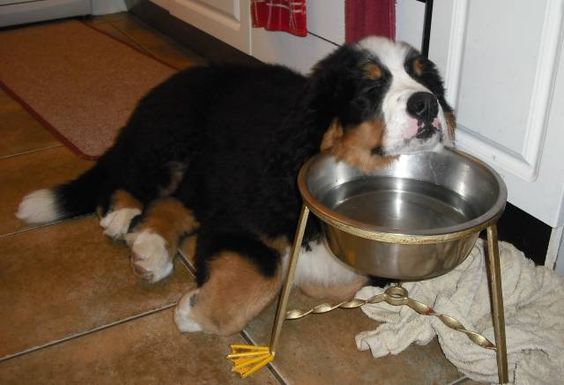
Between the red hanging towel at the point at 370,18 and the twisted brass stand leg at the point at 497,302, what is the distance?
978 mm

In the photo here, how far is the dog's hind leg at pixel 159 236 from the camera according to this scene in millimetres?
→ 2051

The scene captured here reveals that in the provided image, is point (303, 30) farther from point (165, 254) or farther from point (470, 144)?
point (165, 254)

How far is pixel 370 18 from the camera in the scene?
86.9 inches

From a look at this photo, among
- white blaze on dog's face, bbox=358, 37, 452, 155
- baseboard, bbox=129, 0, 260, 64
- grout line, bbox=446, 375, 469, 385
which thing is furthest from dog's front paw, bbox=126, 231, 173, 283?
baseboard, bbox=129, 0, 260, 64

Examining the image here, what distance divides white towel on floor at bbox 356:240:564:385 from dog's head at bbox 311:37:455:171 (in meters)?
0.45

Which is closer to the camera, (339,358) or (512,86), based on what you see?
(339,358)

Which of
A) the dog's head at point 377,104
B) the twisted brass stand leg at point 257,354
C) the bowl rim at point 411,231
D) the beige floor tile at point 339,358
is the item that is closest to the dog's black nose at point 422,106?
the dog's head at point 377,104

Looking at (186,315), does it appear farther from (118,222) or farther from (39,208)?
(39,208)

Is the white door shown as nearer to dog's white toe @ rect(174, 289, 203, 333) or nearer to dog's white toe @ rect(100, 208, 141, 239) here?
dog's white toe @ rect(174, 289, 203, 333)

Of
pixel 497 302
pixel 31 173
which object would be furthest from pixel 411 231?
pixel 31 173

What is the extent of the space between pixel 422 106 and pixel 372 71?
7.6 inches

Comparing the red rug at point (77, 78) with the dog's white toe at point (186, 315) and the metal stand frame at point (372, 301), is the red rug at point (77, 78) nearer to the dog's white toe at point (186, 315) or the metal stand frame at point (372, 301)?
the dog's white toe at point (186, 315)

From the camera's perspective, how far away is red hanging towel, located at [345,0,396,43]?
7.17 feet

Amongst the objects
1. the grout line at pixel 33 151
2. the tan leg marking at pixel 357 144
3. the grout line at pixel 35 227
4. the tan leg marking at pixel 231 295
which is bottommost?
the grout line at pixel 33 151
